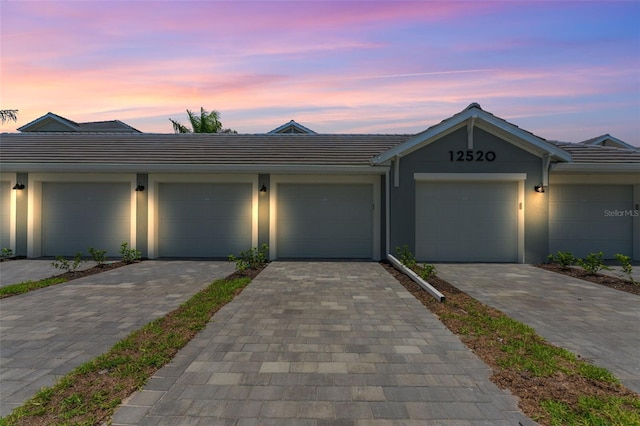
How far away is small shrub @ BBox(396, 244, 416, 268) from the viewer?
29.1 ft

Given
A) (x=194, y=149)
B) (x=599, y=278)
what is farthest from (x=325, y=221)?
(x=599, y=278)

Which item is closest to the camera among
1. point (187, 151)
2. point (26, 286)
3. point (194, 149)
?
→ point (26, 286)

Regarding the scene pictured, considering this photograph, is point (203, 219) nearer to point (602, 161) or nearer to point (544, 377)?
point (544, 377)

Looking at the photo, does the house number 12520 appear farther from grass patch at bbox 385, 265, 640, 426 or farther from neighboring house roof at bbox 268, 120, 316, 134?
neighboring house roof at bbox 268, 120, 316, 134

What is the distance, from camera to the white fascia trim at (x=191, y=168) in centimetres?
1042

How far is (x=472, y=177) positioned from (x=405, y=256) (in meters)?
3.45

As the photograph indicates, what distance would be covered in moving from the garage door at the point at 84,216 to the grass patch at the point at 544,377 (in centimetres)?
1054

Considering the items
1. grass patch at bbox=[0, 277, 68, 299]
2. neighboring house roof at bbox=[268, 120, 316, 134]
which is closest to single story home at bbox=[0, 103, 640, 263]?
grass patch at bbox=[0, 277, 68, 299]

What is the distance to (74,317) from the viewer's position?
17.2 ft

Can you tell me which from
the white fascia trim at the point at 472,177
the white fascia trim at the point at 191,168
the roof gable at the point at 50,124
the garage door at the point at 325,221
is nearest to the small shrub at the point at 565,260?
the white fascia trim at the point at 472,177

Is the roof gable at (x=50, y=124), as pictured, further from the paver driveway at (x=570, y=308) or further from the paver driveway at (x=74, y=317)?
the paver driveway at (x=570, y=308)

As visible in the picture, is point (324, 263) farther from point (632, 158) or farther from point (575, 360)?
point (632, 158)

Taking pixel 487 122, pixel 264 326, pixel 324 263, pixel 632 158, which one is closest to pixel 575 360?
pixel 264 326

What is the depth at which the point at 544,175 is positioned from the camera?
10.1 metres
